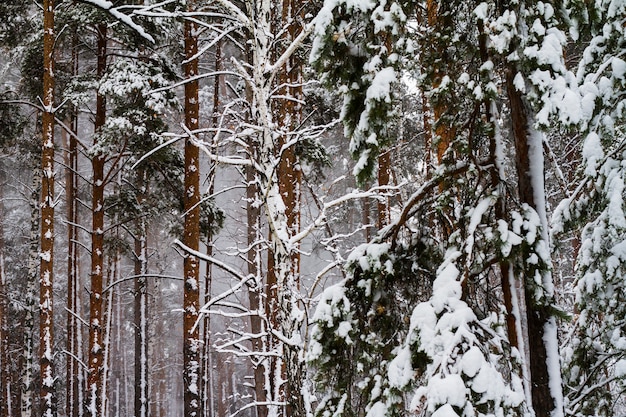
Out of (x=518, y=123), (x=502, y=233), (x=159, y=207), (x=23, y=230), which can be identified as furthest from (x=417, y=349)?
(x=23, y=230)

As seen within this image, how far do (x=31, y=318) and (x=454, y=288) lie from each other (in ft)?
41.9

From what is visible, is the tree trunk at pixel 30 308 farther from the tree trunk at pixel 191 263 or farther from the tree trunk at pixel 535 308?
the tree trunk at pixel 535 308

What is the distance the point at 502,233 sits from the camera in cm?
323

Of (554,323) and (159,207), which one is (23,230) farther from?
(554,323)

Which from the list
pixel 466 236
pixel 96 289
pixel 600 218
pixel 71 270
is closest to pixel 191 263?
pixel 96 289

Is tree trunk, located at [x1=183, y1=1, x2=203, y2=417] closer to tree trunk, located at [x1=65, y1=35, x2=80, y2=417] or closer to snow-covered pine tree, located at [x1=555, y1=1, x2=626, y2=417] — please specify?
snow-covered pine tree, located at [x1=555, y1=1, x2=626, y2=417]

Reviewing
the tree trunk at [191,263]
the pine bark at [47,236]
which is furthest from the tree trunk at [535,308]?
the pine bark at [47,236]

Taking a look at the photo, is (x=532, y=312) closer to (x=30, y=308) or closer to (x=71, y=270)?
(x=30, y=308)

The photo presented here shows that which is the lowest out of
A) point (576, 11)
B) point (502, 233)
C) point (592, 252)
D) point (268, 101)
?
point (502, 233)

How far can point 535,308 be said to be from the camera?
3449 millimetres

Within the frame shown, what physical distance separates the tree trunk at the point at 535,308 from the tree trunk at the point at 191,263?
6.24 meters

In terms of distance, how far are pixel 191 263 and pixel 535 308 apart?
716 cm

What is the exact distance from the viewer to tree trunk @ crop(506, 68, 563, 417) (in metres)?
3.43

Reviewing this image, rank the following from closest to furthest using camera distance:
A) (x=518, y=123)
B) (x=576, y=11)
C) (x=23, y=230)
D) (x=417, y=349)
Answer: (x=417, y=349) → (x=576, y=11) → (x=518, y=123) → (x=23, y=230)
